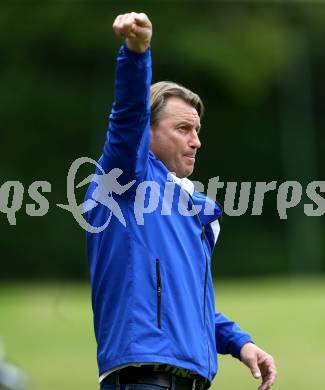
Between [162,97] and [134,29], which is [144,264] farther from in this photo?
[134,29]

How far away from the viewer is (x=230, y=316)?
11.9m

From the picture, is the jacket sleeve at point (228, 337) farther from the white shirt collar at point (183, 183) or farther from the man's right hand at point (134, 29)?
the man's right hand at point (134, 29)

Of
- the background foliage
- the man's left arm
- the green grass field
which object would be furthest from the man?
the background foliage

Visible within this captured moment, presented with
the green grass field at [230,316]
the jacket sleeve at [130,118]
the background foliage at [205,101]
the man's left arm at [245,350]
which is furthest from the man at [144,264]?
the background foliage at [205,101]

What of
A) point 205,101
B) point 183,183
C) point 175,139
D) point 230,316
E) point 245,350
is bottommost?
point 230,316

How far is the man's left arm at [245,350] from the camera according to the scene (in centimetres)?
365

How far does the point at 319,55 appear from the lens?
24.7 meters

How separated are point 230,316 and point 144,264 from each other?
28.6ft

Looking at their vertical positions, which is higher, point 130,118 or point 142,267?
point 130,118

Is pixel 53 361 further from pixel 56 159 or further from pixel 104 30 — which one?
pixel 104 30

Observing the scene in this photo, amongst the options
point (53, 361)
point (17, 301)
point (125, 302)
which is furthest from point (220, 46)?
point (125, 302)

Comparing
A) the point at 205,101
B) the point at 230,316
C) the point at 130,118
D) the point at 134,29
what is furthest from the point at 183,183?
the point at 205,101

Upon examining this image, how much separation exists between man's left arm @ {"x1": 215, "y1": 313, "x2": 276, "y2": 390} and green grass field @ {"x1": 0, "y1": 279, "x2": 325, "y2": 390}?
181 inches

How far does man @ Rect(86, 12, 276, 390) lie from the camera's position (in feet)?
10.6
